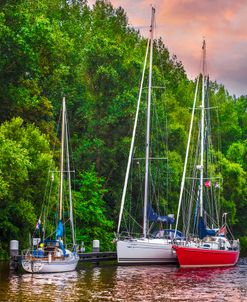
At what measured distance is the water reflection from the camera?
133 feet

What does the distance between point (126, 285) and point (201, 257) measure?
1642 cm

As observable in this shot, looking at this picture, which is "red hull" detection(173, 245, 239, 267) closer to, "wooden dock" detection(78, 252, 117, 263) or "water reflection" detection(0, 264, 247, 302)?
"water reflection" detection(0, 264, 247, 302)

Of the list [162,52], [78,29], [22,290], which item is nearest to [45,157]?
[22,290]

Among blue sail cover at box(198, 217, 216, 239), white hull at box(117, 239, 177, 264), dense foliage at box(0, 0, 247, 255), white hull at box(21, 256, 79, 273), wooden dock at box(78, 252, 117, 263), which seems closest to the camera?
white hull at box(21, 256, 79, 273)

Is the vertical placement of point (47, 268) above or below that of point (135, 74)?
below

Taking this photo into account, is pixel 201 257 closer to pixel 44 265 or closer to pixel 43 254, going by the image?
pixel 43 254

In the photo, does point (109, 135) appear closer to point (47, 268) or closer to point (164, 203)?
point (164, 203)

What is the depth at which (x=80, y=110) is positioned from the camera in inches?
3233

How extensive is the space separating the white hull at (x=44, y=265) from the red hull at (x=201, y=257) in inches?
443

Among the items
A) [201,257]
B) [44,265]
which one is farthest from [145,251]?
[44,265]

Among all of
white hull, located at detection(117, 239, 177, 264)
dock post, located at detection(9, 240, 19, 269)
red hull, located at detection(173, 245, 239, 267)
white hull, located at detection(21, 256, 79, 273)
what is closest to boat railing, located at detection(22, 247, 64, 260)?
white hull, located at detection(21, 256, 79, 273)

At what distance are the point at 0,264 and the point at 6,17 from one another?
23356 millimetres

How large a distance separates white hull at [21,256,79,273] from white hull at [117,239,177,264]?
25.0 feet

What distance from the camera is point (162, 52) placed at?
12000 centimetres
